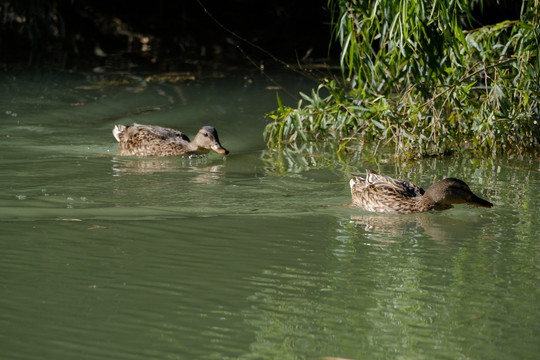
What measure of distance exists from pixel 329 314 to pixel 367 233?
210cm

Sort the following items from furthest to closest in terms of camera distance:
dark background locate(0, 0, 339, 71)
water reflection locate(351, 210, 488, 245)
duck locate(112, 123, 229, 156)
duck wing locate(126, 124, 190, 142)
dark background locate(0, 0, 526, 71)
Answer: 1. dark background locate(0, 0, 339, 71)
2. dark background locate(0, 0, 526, 71)
3. duck wing locate(126, 124, 190, 142)
4. duck locate(112, 123, 229, 156)
5. water reflection locate(351, 210, 488, 245)

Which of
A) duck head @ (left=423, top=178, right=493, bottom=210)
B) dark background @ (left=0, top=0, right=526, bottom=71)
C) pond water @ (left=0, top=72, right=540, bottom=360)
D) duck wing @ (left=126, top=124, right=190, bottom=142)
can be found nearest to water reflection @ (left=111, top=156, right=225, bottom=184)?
pond water @ (left=0, top=72, right=540, bottom=360)

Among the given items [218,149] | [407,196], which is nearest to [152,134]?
[218,149]

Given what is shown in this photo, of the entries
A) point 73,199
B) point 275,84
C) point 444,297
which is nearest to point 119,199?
point 73,199

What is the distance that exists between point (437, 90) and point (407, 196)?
2.49m

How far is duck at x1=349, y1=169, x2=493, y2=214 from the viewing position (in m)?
7.99

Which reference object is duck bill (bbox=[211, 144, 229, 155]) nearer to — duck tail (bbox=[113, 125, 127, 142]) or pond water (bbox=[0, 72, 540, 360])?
pond water (bbox=[0, 72, 540, 360])

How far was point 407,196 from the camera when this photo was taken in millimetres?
8391

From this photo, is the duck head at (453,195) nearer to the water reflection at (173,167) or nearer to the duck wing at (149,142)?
the water reflection at (173,167)

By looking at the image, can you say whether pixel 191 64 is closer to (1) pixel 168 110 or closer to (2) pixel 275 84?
(2) pixel 275 84

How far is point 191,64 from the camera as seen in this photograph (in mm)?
17953

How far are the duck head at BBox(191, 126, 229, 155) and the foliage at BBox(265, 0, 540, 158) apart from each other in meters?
0.74

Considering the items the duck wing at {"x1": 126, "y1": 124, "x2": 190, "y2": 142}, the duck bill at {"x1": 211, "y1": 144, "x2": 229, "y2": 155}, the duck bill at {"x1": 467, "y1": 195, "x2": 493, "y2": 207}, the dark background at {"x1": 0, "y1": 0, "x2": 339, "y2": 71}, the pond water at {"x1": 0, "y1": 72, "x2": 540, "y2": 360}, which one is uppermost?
the dark background at {"x1": 0, "y1": 0, "x2": 339, "y2": 71}

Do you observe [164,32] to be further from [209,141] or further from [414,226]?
[414,226]
